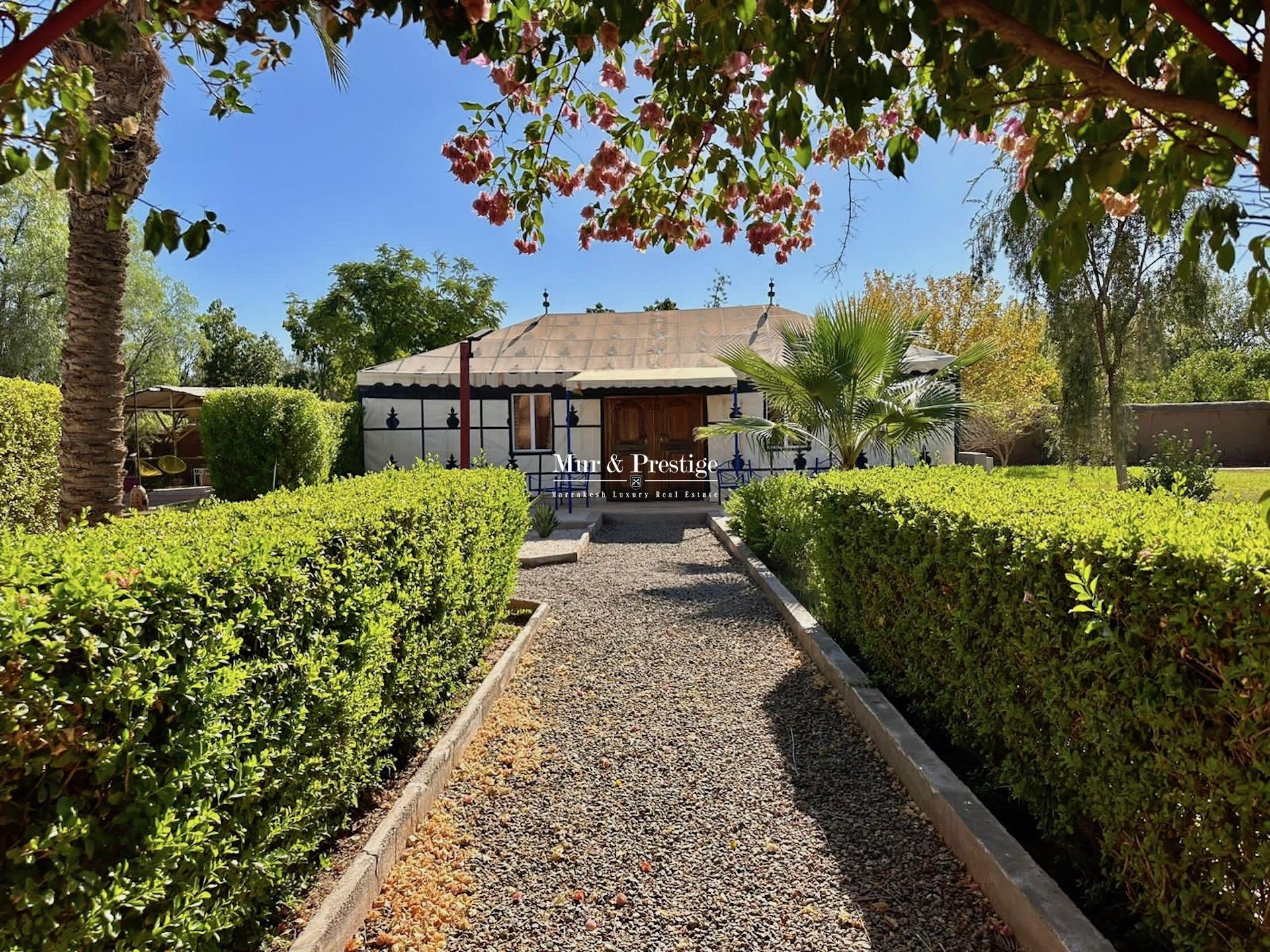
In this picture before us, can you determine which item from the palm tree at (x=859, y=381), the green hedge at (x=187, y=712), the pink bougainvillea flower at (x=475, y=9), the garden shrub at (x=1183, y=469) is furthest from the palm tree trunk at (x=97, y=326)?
the garden shrub at (x=1183, y=469)

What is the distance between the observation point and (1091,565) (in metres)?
2.27

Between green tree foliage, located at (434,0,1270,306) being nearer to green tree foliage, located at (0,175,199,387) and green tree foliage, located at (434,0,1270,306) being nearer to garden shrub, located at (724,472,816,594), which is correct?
garden shrub, located at (724,472,816,594)

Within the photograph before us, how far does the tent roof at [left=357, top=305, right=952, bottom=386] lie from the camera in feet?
55.9

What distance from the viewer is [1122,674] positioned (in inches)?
83.2

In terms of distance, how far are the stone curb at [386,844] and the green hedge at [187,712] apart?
16 centimetres

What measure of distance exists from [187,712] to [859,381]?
22.6 feet

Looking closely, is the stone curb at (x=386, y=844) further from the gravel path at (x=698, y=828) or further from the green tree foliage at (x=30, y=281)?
the green tree foliage at (x=30, y=281)

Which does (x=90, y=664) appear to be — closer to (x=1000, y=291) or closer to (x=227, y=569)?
(x=227, y=569)

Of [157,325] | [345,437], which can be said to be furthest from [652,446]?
[157,325]

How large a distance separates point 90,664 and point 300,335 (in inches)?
1414

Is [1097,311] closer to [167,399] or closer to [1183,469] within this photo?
[1183,469]

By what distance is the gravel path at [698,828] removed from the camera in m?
2.46

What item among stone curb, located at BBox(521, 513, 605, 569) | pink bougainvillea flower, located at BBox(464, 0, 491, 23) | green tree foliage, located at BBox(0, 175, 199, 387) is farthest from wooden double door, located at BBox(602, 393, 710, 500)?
green tree foliage, located at BBox(0, 175, 199, 387)

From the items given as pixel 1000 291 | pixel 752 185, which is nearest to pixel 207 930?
pixel 752 185
